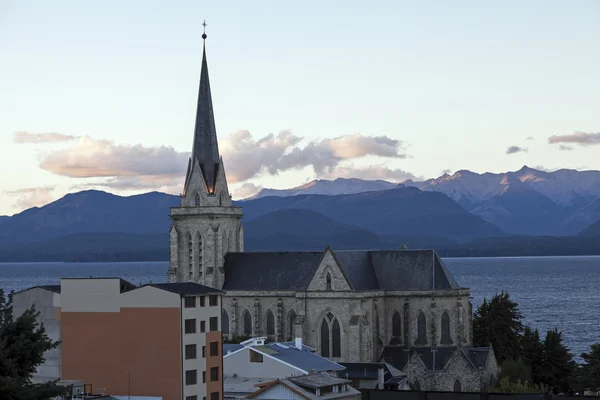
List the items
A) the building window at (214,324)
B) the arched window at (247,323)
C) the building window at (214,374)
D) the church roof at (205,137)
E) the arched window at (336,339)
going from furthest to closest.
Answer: the church roof at (205,137) < the arched window at (247,323) < the arched window at (336,339) < the building window at (214,324) < the building window at (214,374)

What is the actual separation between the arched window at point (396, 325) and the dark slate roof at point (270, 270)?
26.6 feet

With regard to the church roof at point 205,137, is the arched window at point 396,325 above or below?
below

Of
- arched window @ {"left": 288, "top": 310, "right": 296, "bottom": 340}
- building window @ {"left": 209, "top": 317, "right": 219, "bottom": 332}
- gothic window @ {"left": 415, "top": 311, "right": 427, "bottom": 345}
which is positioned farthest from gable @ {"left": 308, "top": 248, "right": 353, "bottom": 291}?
building window @ {"left": 209, "top": 317, "right": 219, "bottom": 332}

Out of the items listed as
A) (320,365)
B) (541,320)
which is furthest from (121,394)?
(541,320)

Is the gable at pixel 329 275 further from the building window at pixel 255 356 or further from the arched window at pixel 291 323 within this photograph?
the building window at pixel 255 356

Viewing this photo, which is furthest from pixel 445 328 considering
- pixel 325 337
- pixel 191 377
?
pixel 191 377

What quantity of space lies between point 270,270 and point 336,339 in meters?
10.3

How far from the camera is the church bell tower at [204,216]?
114m

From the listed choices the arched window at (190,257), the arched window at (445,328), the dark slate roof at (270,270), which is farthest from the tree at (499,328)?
the arched window at (190,257)

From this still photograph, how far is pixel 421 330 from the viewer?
350ft

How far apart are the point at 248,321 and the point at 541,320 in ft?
272

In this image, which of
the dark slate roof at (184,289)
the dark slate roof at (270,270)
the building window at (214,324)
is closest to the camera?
the dark slate roof at (184,289)

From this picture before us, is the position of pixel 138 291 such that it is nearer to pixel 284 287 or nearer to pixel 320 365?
pixel 320 365

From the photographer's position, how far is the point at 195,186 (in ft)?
380
